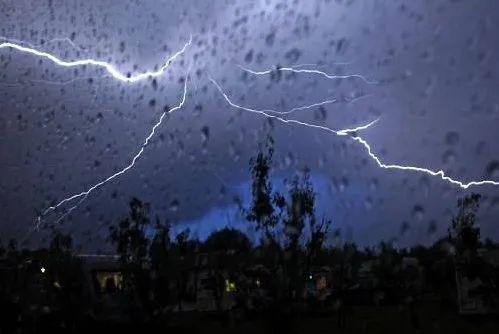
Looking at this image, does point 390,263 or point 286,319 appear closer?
point 286,319

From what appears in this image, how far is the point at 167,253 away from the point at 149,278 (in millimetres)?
1521

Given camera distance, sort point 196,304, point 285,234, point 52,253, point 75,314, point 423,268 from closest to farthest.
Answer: point 285,234
point 75,314
point 52,253
point 423,268
point 196,304

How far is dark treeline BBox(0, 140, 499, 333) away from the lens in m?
14.6

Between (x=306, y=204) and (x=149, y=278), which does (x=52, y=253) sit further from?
(x=306, y=204)

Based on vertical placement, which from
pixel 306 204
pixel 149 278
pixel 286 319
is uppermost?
pixel 306 204

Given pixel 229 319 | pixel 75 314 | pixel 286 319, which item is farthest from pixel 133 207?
pixel 286 319

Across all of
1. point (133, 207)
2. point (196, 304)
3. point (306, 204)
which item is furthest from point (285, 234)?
point (196, 304)

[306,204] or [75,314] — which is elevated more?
[306,204]

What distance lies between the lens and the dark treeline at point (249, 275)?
14.6 metres

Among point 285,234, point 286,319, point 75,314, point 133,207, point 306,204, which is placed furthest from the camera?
point 133,207

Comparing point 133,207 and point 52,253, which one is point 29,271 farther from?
point 133,207

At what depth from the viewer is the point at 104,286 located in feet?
71.0

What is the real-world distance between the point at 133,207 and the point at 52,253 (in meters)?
3.42

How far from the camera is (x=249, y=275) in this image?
55.2ft
